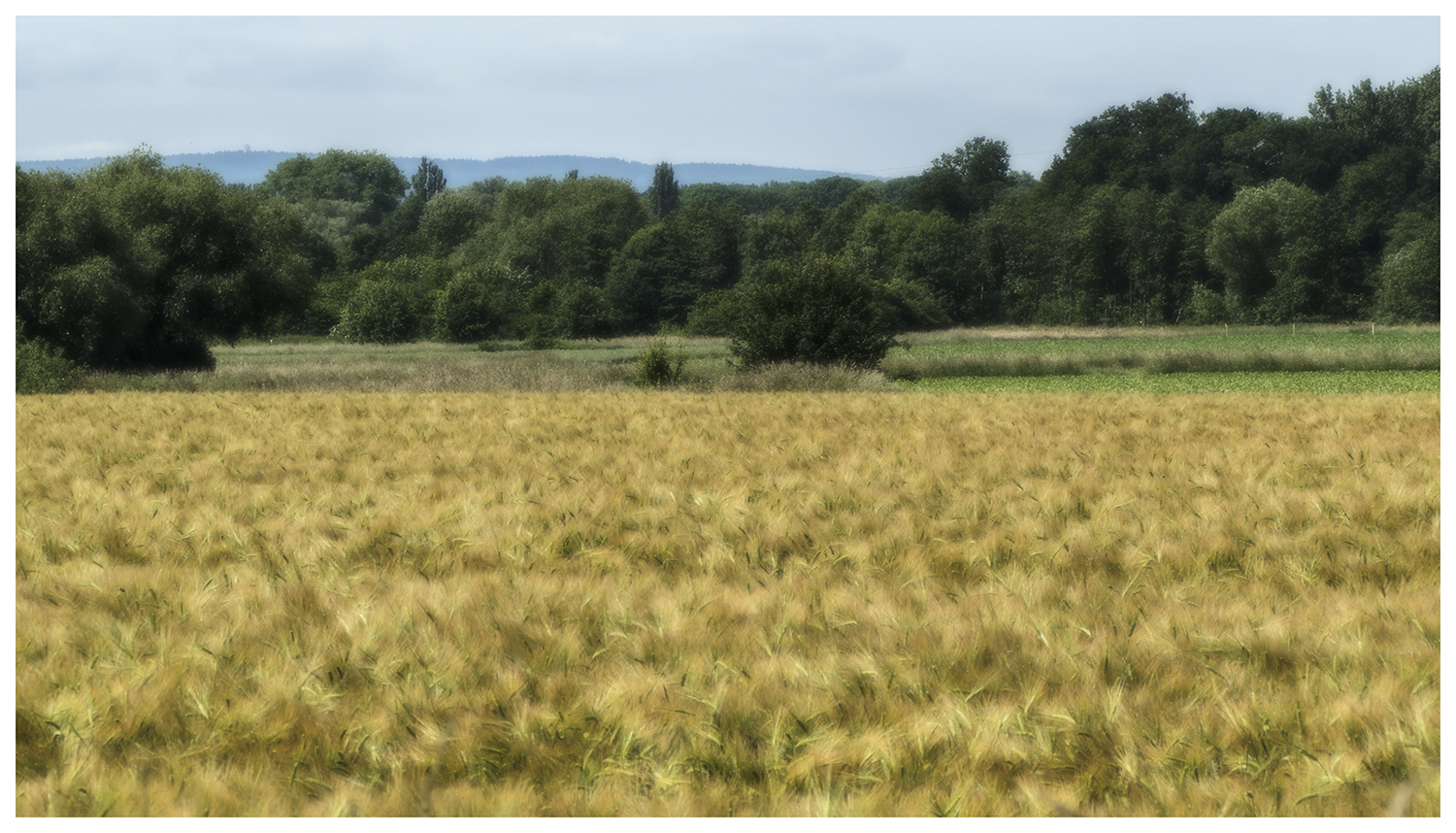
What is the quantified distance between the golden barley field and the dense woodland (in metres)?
40.1

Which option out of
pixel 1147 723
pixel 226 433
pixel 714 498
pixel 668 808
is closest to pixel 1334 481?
pixel 714 498

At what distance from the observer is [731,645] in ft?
12.8

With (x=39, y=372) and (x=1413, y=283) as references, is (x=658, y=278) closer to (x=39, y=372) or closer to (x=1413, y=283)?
(x=1413, y=283)

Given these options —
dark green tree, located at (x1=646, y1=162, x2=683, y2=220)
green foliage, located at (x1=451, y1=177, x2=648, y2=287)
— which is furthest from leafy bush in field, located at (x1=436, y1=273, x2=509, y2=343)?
dark green tree, located at (x1=646, y1=162, x2=683, y2=220)

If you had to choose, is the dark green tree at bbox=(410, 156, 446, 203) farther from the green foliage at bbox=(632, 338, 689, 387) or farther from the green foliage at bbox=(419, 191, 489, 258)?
the green foliage at bbox=(632, 338, 689, 387)

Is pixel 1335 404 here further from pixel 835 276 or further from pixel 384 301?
pixel 384 301

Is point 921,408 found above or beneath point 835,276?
beneath

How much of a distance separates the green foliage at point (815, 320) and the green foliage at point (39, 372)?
Answer: 17904 mm

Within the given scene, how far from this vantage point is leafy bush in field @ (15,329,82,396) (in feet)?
84.2

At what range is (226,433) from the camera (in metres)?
11.6

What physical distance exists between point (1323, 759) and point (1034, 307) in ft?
302

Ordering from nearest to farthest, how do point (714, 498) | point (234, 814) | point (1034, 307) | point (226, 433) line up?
point (234, 814) → point (714, 498) → point (226, 433) → point (1034, 307)

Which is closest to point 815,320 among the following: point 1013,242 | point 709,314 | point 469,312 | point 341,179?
point 709,314

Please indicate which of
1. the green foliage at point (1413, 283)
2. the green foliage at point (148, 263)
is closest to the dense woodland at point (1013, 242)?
the green foliage at point (1413, 283)
